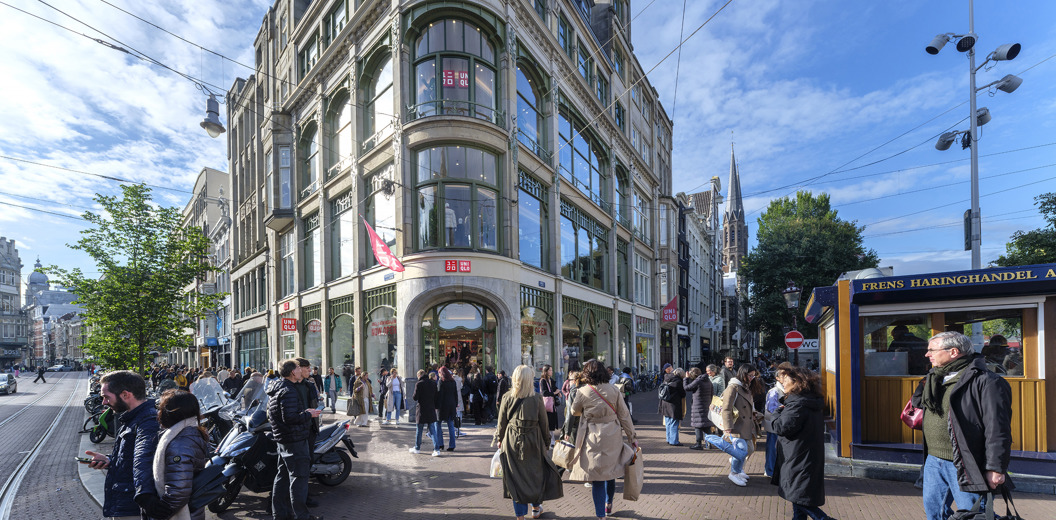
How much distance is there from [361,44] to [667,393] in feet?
51.9

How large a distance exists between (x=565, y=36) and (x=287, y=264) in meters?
16.7

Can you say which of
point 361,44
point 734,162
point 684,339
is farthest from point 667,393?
point 734,162

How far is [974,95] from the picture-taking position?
1427 centimetres

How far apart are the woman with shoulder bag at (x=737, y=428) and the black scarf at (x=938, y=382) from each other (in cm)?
333

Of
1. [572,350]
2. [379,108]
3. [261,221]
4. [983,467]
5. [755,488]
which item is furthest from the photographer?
[261,221]

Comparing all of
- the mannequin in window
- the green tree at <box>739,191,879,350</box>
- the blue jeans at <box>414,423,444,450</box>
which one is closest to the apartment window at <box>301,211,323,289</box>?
the mannequin in window

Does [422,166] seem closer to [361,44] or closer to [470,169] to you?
[470,169]

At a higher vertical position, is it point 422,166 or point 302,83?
point 302,83

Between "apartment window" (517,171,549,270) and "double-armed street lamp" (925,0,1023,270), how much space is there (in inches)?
467

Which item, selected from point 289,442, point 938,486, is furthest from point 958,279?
point 289,442

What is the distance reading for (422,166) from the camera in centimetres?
1689

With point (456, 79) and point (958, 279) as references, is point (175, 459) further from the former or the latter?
point (456, 79)

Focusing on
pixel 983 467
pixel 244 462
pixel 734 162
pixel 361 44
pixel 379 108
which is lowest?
pixel 244 462

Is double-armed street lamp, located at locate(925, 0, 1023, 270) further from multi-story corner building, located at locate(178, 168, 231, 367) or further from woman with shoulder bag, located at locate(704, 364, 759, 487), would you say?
multi-story corner building, located at locate(178, 168, 231, 367)
